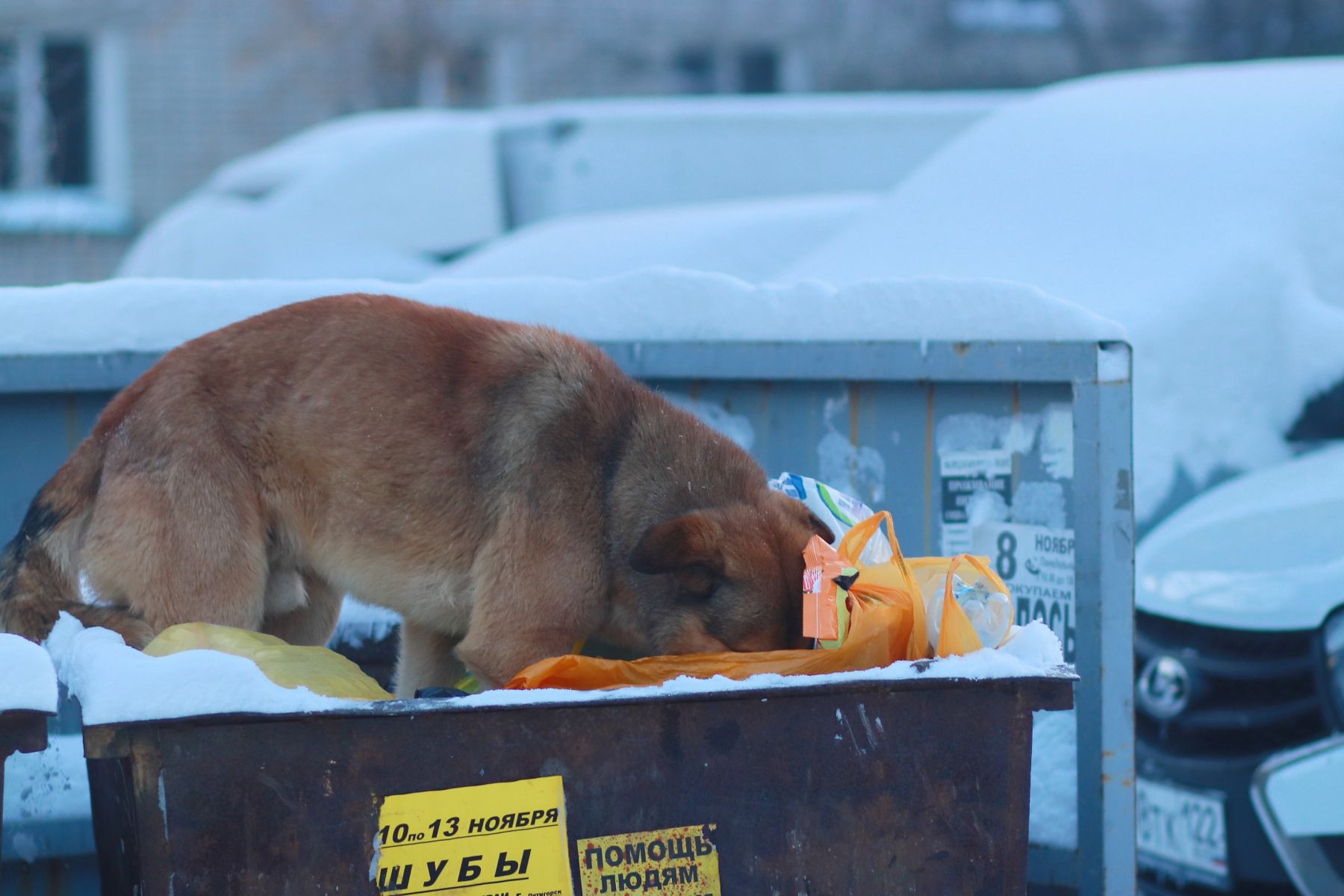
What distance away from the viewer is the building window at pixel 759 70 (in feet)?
57.1

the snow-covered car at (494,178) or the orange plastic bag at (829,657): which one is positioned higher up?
the snow-covered car at (494,178)

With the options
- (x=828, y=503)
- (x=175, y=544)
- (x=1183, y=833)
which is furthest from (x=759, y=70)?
(x=175, y=544)

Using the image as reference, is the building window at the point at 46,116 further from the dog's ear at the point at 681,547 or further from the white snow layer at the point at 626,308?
the dog's ear at the point at 681,547

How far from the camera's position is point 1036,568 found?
3.29 metres

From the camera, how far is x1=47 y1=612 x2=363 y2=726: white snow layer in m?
2.05

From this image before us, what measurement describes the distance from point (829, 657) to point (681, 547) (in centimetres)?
41

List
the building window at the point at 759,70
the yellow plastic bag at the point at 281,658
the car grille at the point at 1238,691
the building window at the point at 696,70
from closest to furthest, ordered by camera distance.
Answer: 1. the yellow plastic bag at the point at 281,658
2. the car grille at the point at 1238,691
3. the building window at the point at 696,70
4. the building window at the point at 759,70

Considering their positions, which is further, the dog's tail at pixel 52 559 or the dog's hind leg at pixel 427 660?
the dog's hind leg at pixel 427 660

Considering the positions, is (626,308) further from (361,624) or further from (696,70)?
(696,70)

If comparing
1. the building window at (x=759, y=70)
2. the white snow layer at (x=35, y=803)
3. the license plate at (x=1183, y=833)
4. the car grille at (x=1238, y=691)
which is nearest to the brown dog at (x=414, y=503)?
the white snow layer at (x=35, y=803)

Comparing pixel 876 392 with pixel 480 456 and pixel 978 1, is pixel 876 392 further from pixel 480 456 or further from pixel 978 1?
pixel 978 1

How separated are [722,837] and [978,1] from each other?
17.5 meters

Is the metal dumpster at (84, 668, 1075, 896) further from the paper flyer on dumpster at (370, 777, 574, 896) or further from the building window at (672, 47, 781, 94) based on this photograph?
the building window at (672, 47, 781, 94)

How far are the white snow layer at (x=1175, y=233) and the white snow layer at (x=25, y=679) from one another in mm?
2707
